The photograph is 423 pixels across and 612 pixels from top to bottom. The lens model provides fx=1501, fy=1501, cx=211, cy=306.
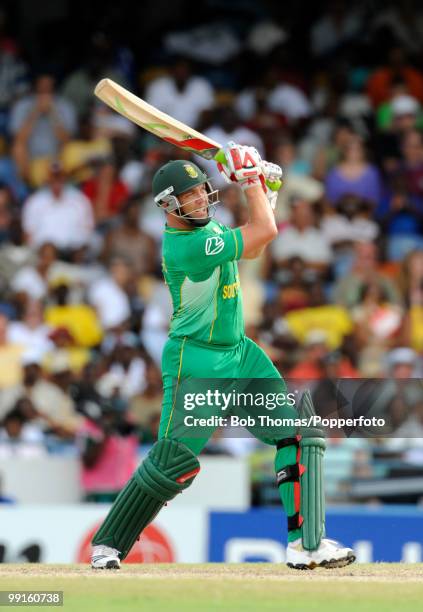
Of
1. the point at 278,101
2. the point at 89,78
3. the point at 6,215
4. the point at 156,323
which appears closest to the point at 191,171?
the point at 156,323

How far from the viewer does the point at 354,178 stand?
1473cm

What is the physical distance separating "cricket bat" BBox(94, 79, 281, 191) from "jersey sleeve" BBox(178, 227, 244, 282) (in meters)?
0.66

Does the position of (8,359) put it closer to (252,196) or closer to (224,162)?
(224,162)

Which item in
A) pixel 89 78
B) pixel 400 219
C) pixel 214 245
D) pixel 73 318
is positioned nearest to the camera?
pixel 214 245

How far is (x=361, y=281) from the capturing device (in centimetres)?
1361

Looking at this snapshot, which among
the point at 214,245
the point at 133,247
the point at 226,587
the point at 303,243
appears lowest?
the point at 226,587

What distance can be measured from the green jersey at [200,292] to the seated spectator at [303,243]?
23.2 ft

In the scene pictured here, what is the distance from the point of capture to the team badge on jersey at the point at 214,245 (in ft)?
21.7

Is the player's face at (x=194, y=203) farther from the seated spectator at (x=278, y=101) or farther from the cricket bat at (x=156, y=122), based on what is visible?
the seated spectator at (x=278, y=101)

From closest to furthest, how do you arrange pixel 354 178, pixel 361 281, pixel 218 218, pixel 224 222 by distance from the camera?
pixel 361 281 < pixel 224 222 < pixel 218 218 < pixel 354 178

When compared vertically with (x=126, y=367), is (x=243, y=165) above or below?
below

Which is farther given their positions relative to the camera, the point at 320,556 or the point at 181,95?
the point at 181,95

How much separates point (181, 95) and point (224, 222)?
2.11m

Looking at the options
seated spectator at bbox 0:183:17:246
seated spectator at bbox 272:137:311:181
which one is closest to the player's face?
seated spectator at bbox 0:183:17:246
